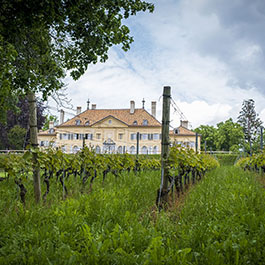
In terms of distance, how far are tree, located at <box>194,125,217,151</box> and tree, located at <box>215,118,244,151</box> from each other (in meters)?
2.97

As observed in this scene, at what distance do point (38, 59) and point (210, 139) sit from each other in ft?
209

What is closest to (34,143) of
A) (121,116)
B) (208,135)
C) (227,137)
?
(121,116)

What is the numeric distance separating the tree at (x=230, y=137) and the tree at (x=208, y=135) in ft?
9.73

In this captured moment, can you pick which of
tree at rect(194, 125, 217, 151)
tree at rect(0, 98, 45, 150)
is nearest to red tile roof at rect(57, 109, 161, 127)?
tree at rect(194, 125, 217, 151)

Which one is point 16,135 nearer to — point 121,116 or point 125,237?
point 121,116

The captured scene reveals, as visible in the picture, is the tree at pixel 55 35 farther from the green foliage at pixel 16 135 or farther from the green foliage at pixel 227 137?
the green foliage at pixel 227 137

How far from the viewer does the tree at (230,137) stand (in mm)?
57938

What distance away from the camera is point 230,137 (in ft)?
191

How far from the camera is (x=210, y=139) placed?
66.1m

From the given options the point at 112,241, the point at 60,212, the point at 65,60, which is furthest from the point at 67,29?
the point at 112,241

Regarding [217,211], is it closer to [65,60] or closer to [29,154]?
[29,154]

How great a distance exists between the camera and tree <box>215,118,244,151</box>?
190ft

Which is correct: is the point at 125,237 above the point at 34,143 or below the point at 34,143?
below

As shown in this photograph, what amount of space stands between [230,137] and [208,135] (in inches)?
357
